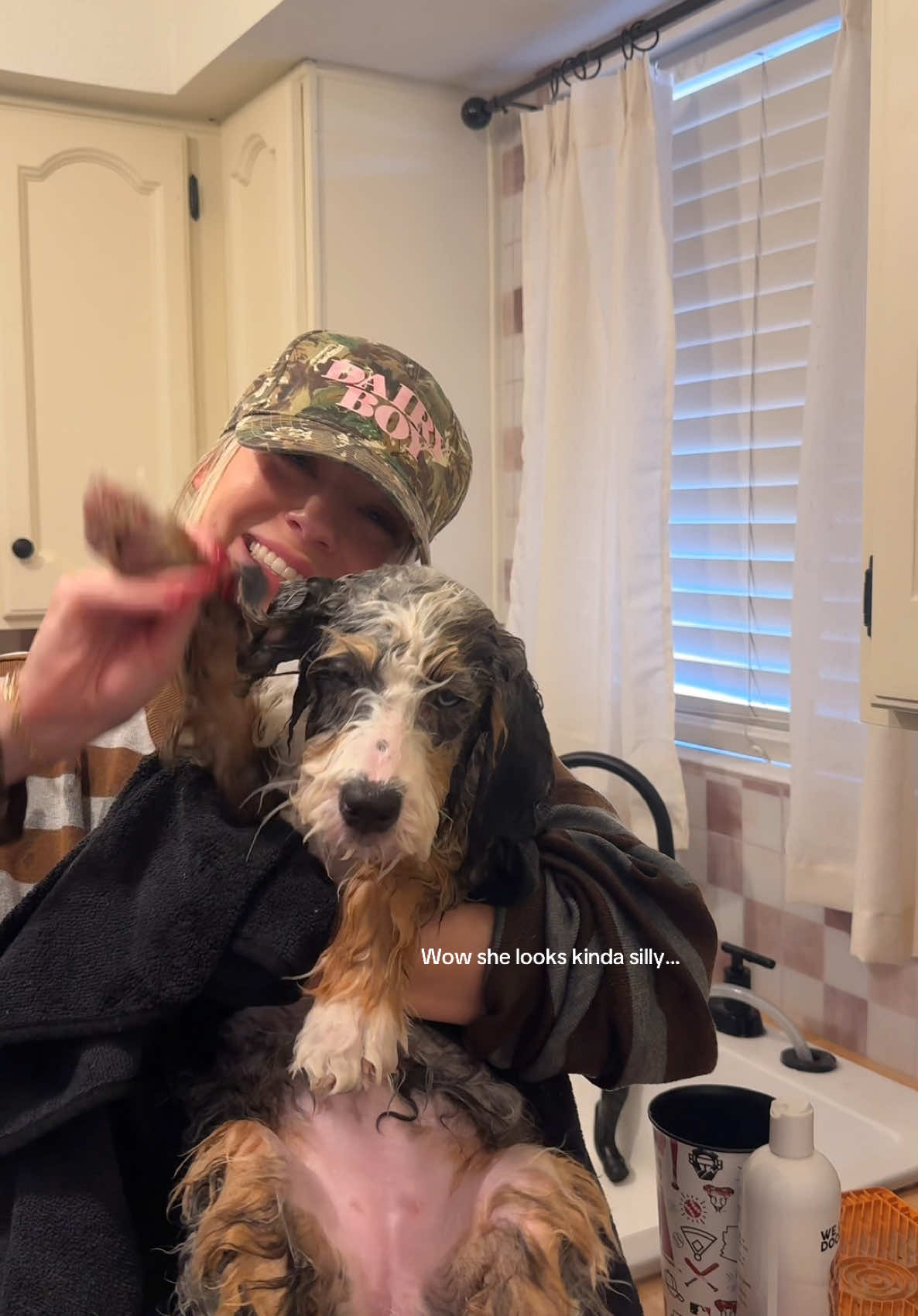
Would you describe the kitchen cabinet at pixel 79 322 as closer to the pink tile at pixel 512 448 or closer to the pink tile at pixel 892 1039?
the pink tile at pixel 512 448

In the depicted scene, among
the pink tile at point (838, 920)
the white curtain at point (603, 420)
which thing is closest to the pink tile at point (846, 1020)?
the pink tile at point (838, 920)

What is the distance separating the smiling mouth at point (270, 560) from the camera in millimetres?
1134

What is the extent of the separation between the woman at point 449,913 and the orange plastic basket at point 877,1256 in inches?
18.0

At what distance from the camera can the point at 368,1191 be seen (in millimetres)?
897

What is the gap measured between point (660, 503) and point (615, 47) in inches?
32.1

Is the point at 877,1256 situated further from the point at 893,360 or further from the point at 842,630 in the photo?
the point at 893,360

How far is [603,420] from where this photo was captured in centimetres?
216

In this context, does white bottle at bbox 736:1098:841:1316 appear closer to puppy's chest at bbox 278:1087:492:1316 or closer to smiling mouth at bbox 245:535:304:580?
puppy's chest at bbox 278:1087:492:1316

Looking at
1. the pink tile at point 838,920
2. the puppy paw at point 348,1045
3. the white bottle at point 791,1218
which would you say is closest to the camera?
the puppy paw at point 348,1045

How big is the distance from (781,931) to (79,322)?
199 cm

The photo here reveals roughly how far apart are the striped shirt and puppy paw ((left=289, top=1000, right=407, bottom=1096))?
0.07 meters

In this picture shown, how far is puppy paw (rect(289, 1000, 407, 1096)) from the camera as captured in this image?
87 cm

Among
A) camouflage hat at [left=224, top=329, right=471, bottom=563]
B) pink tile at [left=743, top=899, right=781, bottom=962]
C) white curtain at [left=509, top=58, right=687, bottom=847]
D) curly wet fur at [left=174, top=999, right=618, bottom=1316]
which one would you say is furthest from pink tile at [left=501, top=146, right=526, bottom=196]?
curly wet fur at [left=174, top=999, right=618, bottom=1316]

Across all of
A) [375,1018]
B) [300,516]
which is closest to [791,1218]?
[375,1018]
